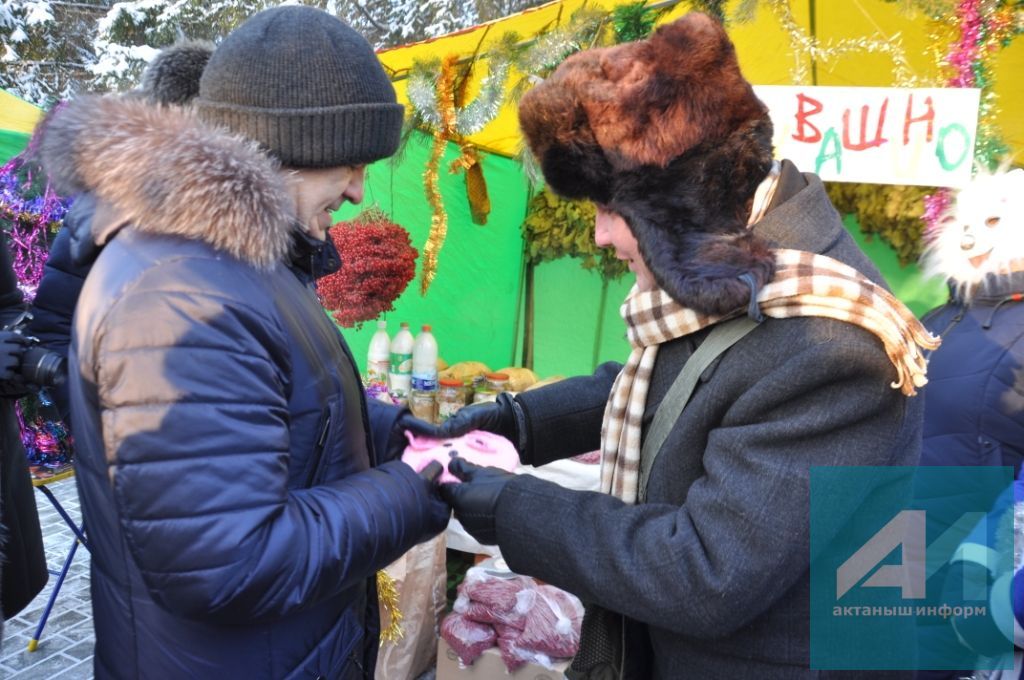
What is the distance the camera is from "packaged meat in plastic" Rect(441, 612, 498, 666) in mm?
2775

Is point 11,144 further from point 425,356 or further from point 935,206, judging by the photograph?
point 935,206

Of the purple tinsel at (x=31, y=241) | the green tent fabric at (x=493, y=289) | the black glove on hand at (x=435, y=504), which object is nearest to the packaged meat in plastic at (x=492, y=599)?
the black glove on hand at (x=435, y=504)

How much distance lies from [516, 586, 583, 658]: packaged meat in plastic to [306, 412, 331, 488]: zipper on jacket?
175 cm

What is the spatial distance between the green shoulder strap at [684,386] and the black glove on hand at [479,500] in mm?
292

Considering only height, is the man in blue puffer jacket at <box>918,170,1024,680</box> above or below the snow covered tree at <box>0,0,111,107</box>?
below

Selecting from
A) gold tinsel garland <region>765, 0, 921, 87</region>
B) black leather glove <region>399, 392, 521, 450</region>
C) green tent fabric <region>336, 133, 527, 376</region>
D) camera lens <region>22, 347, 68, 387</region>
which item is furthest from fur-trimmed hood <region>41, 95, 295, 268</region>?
green tent fabric <region>336, 133, 527, 376</region>

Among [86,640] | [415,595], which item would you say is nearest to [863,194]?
[415,595]

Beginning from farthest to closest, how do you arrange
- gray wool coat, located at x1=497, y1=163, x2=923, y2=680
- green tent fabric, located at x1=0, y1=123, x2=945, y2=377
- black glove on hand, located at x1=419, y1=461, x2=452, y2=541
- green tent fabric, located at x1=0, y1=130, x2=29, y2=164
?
1. green tent fabric, located at x1=0, y1=130, x2=29, y2=164
2. green tent fabric, located at x1=0, y1=123, x2=945, y2=377
3. black glove on hand, located at x1=419, y1=461, x2=452, y2=541
4. gray wool coat, located at x1=497, y1=163, x2=923, y2=680

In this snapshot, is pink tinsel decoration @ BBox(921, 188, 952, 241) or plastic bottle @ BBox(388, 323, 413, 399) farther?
plastic bottle @ BBox(388, 323, 413, 399)

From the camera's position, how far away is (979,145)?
9.89ft

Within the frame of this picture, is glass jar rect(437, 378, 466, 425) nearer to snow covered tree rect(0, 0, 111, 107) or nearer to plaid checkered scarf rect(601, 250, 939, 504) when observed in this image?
plaid checkered scarf rect(601, 250, 939, 504)

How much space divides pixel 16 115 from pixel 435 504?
613 centimetres

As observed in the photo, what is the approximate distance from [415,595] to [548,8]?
10.5 feet

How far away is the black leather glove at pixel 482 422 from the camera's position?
179cm
